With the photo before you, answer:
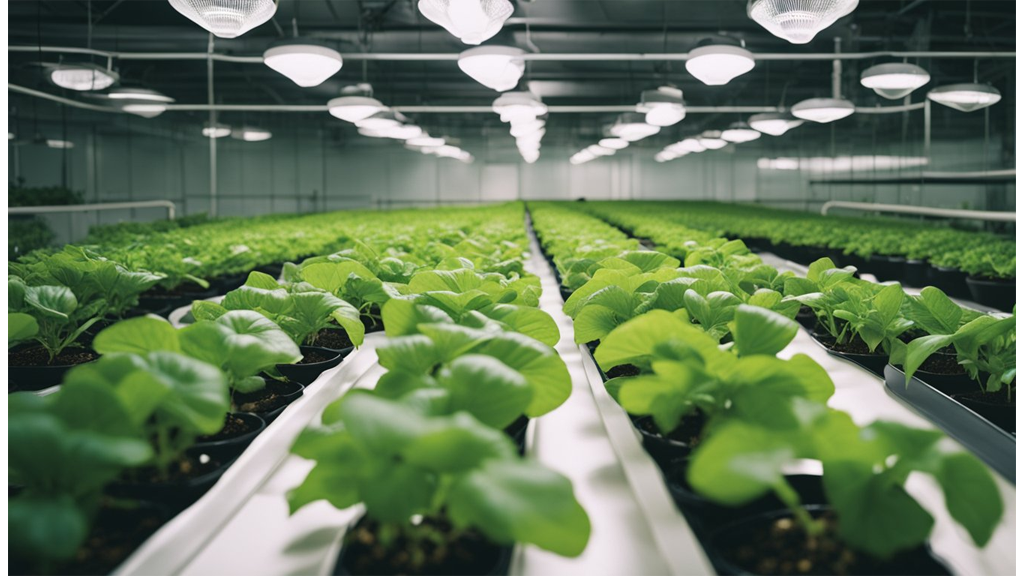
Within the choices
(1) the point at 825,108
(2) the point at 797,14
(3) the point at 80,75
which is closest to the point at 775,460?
(2) the point at 797,14

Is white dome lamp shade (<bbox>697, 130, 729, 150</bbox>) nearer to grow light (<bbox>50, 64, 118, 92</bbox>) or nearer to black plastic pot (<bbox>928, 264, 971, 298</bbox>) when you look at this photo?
black plastic pot (<bbox>928, 264, 971, 298</bbox>)

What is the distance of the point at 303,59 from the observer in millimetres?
3340

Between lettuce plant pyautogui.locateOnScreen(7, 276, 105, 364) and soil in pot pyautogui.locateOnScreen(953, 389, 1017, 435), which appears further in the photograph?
lettuce plant pyautogui.locateOnScreen(7, 276, 105, 364)

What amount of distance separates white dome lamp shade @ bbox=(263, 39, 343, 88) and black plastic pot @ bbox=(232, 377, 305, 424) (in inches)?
94.0

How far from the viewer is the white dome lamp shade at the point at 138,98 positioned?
19.0 feet

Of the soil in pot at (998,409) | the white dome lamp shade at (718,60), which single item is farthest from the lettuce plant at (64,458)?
the white dome lamp shade at (718,60)

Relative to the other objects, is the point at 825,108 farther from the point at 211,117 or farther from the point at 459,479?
the point at 211,117

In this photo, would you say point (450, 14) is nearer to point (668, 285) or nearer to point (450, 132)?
point (668, 285)

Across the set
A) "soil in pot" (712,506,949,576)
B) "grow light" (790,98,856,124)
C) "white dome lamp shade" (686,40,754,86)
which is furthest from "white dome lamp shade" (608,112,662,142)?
"soil in pot" (712,506,949,576)

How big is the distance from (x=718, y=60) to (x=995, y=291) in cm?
168

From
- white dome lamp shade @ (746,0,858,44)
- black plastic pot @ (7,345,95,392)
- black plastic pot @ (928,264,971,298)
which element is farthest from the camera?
black plastic pot @ (928,264,971,298)

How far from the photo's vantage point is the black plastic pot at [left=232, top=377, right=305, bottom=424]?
3.75ft

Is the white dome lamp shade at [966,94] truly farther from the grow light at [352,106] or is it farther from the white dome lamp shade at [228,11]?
the white dome lamp shade at [228,11]

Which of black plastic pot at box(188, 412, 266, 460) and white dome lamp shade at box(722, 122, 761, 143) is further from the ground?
white dome lamp shade at box(722, 122, 761, 143)
